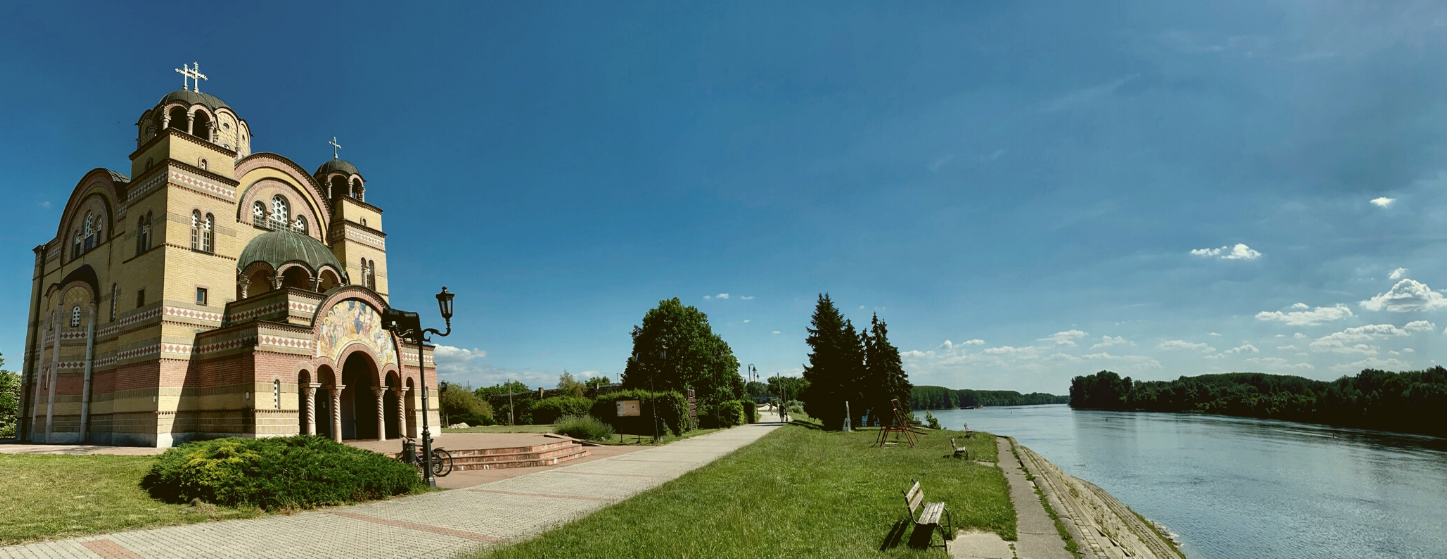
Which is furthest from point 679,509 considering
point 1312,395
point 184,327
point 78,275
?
point 1312,395

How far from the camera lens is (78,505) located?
368 inches

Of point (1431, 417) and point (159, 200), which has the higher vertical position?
point (159, 200)

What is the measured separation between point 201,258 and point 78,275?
25.5ft

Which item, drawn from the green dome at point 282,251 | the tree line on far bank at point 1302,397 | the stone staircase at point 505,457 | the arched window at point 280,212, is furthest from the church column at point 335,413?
the tree line on far bank at point 1302,397

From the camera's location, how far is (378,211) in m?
31.5

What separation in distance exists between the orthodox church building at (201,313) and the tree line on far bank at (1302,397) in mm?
72722

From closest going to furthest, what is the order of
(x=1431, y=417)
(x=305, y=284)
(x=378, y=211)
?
(x=305, y=284)
(x=378, y=211)
(x=1431, y=417)

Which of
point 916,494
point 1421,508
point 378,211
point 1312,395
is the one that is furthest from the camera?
point 1312,395

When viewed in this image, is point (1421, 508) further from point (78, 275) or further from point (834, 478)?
point (78, 275)

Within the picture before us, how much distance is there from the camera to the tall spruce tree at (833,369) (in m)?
36.4

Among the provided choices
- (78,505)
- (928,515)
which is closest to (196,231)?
(78,505)

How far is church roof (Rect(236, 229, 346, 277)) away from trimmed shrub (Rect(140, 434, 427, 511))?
13978 mm

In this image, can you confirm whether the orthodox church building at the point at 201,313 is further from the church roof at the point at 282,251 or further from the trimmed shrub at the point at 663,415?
the trimmed shrub at the point at 663,415

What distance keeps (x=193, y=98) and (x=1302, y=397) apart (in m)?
99.7
